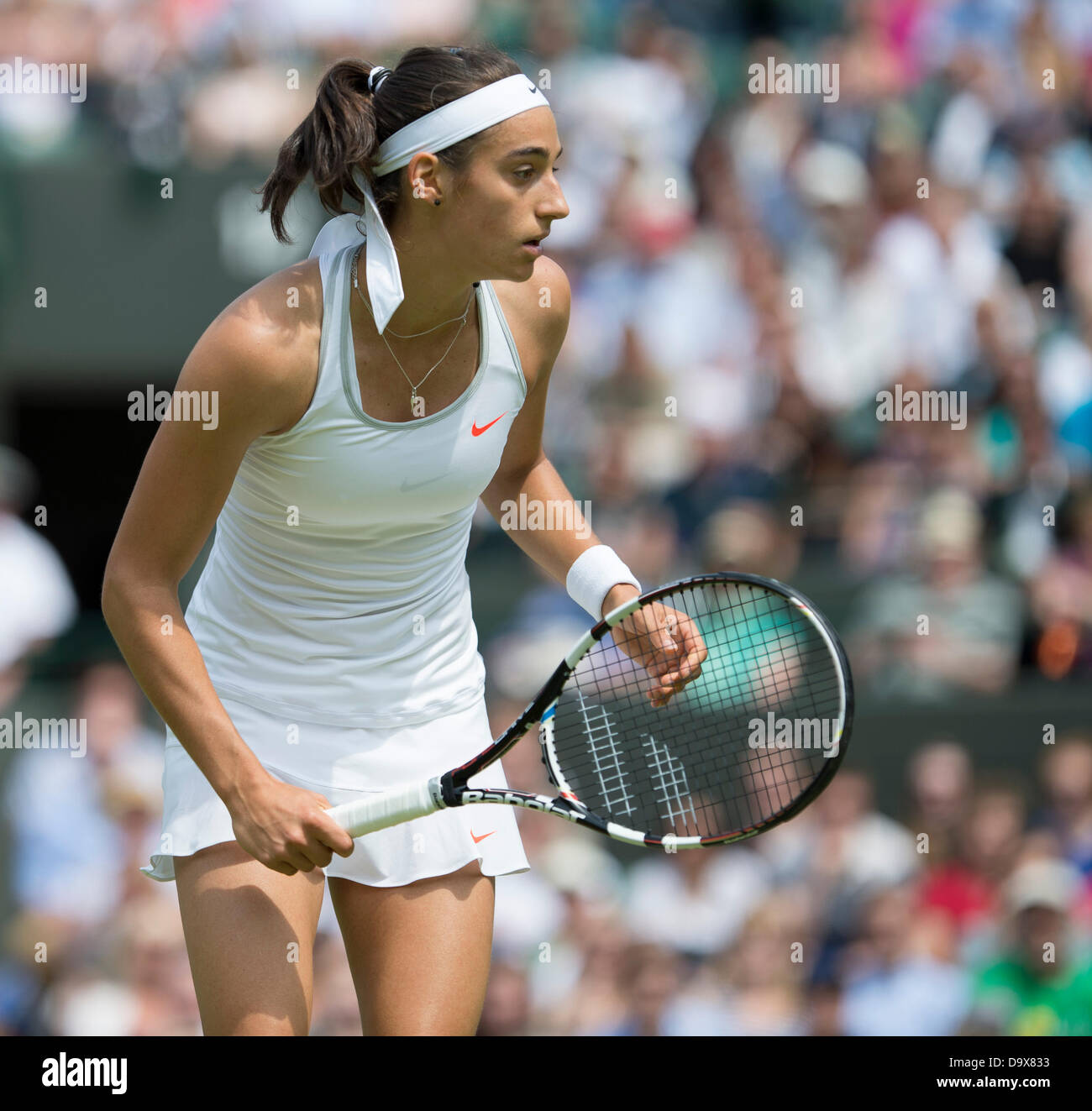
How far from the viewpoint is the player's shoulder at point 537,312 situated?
104 inches

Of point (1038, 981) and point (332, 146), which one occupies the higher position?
point (332, 146)

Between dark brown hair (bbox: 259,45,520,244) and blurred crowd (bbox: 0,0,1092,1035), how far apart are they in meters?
2.82

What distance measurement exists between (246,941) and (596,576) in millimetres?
788

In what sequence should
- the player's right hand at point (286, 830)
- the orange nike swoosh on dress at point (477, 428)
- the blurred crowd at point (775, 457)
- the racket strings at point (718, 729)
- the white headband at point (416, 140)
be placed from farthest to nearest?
1. the blurred crowd at point (775, 457)
2. the racket strings at point (718, 729)
3. the orange nike swoosh on dress at point (477, 428)
4. the white headband at point (416, 140)
5. the player's right hand at point (286, 830)

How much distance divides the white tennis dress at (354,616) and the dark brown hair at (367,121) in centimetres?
10

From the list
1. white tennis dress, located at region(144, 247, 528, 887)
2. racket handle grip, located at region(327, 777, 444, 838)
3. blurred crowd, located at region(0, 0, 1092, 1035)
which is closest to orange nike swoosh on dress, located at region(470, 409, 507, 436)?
white tennis dress, located at region(144, 247, 528, 887)

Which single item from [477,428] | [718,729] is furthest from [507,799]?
[718,729]

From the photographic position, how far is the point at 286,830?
2.30m

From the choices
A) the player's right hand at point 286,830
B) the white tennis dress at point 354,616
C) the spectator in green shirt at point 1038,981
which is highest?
the white tennis dress at point 354,616

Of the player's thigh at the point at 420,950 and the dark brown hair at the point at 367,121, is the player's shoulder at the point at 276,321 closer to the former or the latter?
the dark brown hair at the point at 367,121

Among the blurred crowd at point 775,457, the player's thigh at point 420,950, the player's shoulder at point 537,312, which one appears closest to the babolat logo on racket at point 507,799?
the player's thigh at point 420,950

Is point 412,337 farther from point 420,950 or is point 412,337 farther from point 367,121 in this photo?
point 420,950

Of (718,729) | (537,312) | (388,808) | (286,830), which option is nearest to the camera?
(286,830)
